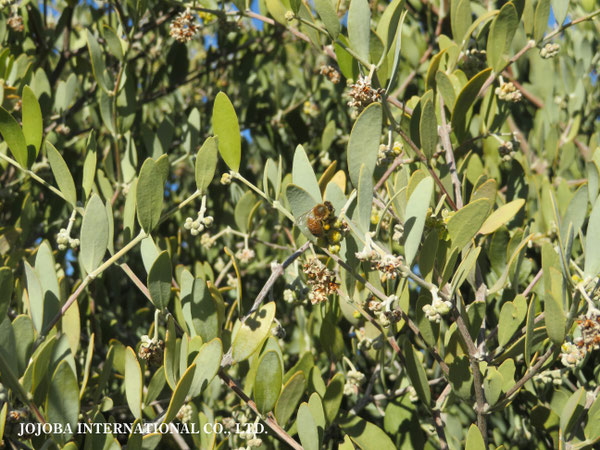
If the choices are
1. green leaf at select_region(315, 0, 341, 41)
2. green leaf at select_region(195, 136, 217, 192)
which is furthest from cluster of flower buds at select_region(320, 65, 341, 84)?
green leaf at select_region(195, 136, 217, 192)

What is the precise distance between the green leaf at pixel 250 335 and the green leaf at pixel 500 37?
0.83m

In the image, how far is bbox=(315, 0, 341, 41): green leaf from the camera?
4.39ft

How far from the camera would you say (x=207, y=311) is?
1297mm

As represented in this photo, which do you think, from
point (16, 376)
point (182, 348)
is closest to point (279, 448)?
point (182, 348)

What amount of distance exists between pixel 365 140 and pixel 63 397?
2.42 ft

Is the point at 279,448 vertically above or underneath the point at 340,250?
underneath

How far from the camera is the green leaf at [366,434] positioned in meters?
1.41

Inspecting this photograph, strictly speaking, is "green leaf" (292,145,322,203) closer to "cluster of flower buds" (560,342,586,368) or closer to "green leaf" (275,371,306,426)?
"green leaf" (275,371,306,426)

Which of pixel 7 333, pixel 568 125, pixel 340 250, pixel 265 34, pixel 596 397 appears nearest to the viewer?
pixel 7 333

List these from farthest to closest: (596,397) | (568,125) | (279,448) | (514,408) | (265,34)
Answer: (265,34)
(568,125)
(514,408)
(279,448)
(596,397)

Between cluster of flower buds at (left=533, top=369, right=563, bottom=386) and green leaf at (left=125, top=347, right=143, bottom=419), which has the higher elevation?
green leaf at (left=125, top=347, right=143, bottom=419)

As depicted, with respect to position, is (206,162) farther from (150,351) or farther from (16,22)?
(16,22)

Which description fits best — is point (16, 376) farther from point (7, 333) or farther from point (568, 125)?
point (568, 125)

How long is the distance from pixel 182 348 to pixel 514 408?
3.58ft
